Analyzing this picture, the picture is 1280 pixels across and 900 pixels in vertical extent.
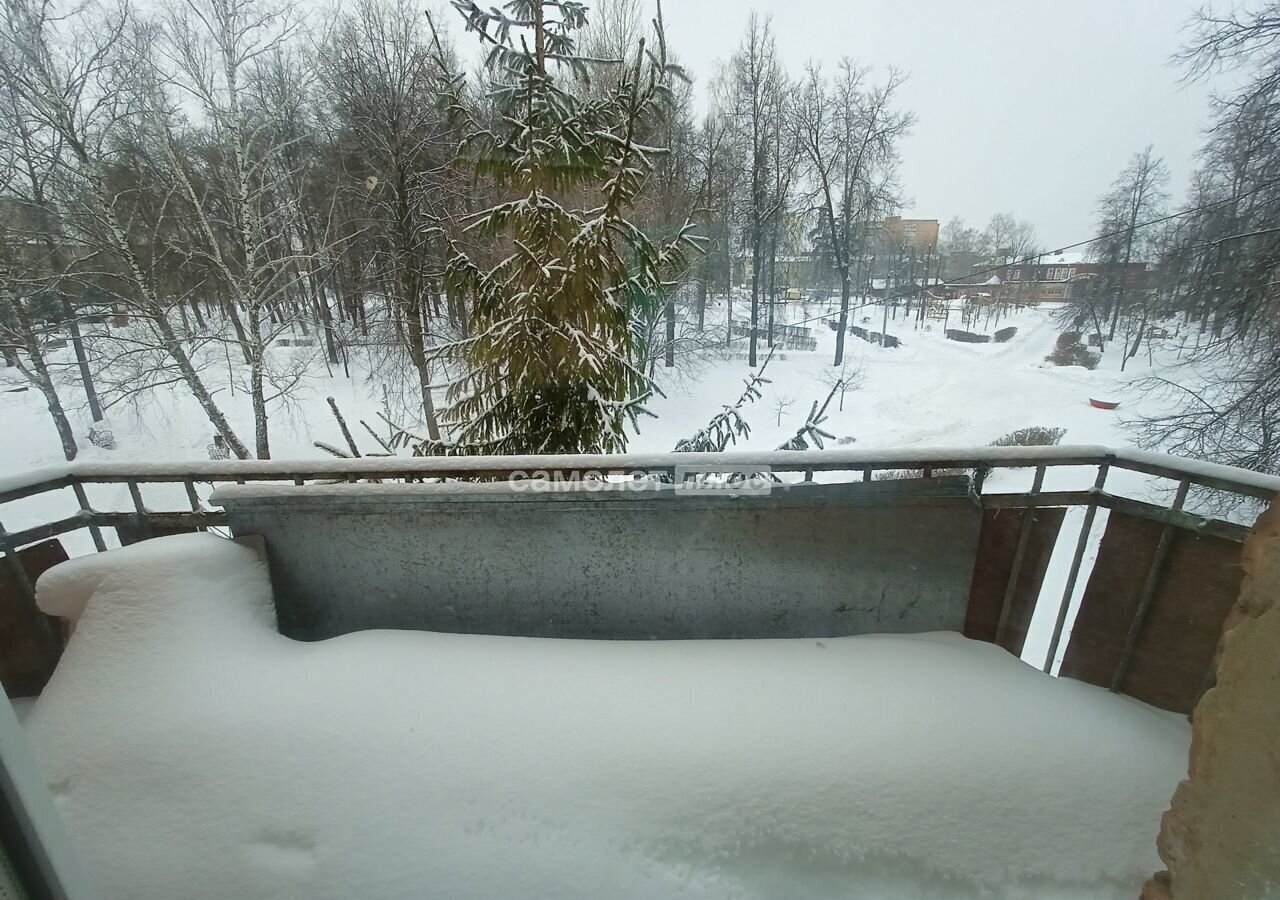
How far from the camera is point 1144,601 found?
7.62 ft

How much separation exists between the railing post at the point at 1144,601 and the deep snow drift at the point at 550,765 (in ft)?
0.46

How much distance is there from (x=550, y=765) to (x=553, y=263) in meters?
3.82

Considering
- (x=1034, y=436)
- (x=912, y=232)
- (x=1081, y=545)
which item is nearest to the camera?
(x=1081, y=545)

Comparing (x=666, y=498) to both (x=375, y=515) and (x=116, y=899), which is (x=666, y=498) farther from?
(x=116, y=899)

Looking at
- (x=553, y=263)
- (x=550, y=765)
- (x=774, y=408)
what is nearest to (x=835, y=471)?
(x=550, y=765)

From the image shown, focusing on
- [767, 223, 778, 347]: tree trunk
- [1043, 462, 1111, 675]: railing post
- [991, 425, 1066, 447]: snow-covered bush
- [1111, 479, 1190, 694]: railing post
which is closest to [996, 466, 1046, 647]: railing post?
[1043, 462, 1111, 675]: railing post

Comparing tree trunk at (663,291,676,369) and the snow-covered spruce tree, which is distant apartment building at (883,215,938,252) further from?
the snow-covered spruce tree

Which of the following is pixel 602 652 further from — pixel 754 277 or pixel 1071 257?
pixel 1071 257

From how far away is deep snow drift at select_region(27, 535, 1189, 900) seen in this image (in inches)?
61.1

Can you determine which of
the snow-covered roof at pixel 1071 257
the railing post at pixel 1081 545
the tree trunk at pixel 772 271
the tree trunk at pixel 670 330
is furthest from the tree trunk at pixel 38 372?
the snow-covered roof at pixel 1071 257

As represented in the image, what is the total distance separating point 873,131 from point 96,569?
26571 millimetres

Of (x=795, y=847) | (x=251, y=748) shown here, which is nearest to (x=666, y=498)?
(x=795, y=847)

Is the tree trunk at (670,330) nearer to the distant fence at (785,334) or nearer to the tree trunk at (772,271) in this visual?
the tree trunk at (772,271)

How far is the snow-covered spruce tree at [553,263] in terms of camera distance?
14.5 feet
